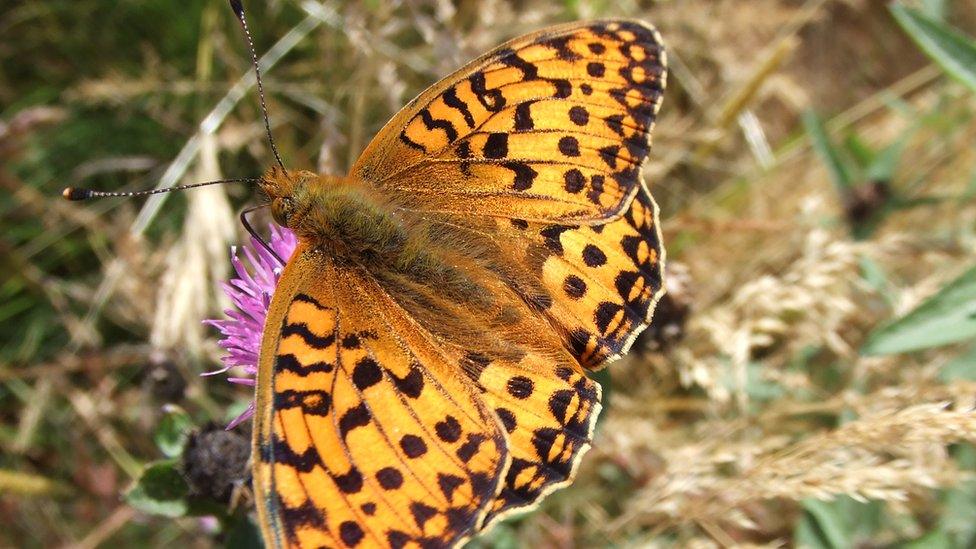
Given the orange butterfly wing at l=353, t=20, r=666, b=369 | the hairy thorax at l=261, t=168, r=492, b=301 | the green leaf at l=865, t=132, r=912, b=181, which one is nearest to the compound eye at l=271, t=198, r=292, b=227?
the hairy thorax at l=261, t=168, r=492, b=301

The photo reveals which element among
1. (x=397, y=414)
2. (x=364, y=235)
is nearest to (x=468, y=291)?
(x=364, y=235)

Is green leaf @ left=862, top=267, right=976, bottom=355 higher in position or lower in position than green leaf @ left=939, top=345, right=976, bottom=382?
higher

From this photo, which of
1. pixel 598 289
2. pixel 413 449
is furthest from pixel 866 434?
pixel 413 449

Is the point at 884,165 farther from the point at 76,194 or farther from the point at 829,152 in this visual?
the point at 76,194

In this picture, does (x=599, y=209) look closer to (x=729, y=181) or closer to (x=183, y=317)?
(x=183, y=317)

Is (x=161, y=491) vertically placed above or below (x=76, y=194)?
below

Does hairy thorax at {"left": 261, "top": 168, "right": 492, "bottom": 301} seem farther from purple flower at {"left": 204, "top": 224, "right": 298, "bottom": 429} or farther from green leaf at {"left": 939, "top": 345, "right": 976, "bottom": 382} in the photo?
green leaf at {"left": 939, "top": 345, "right": 976, "bottom": 382}
